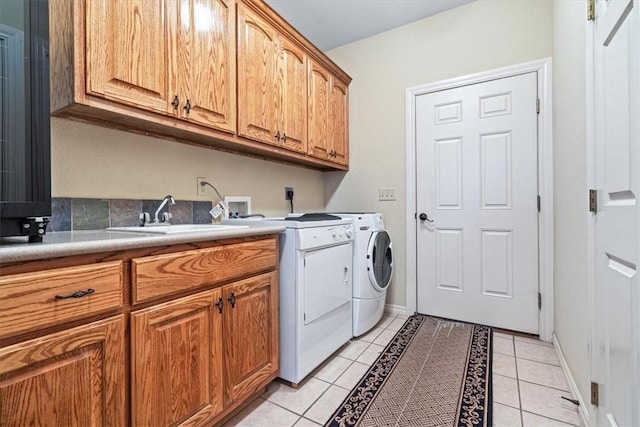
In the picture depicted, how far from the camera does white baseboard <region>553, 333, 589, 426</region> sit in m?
1.31

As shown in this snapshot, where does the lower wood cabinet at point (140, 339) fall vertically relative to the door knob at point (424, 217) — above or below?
below

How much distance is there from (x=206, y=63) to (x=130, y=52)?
1.24 feet

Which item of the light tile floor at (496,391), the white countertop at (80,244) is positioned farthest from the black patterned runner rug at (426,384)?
the white countertop at (80,244)

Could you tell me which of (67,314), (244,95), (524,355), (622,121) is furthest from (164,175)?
(524,355)

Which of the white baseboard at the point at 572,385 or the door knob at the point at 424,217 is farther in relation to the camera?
the door knob at the point at 424,217

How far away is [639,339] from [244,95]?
6.40ft

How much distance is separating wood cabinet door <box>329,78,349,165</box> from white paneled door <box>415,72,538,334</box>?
0.68 meters

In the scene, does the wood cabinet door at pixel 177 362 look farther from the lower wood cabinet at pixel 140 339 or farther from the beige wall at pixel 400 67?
the beige wall at pixel 400 67

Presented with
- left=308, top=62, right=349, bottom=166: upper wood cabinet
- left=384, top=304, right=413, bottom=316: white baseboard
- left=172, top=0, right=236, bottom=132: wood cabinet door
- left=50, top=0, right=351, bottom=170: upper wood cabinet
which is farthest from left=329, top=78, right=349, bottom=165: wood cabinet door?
left=384, top=304, right=413, bottom=316: white baseboard

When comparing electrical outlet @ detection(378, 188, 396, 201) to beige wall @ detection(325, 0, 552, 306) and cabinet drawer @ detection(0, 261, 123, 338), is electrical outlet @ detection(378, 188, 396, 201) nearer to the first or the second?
beige wall @ detection(325, 0, 552, 306)

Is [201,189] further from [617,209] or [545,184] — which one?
[545,184]

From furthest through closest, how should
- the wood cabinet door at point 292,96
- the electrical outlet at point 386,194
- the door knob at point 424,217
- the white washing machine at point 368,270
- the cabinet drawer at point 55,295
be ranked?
the electrical outlet at point 386,194, the door knob at point 424,217, the white washing machine at point 368,270, the wood cabinet door at point 292,96, the cabinet drawer at point 55,295

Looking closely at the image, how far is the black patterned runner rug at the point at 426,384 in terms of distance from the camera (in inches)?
54.2

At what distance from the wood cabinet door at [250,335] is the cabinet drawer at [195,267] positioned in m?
0.07
